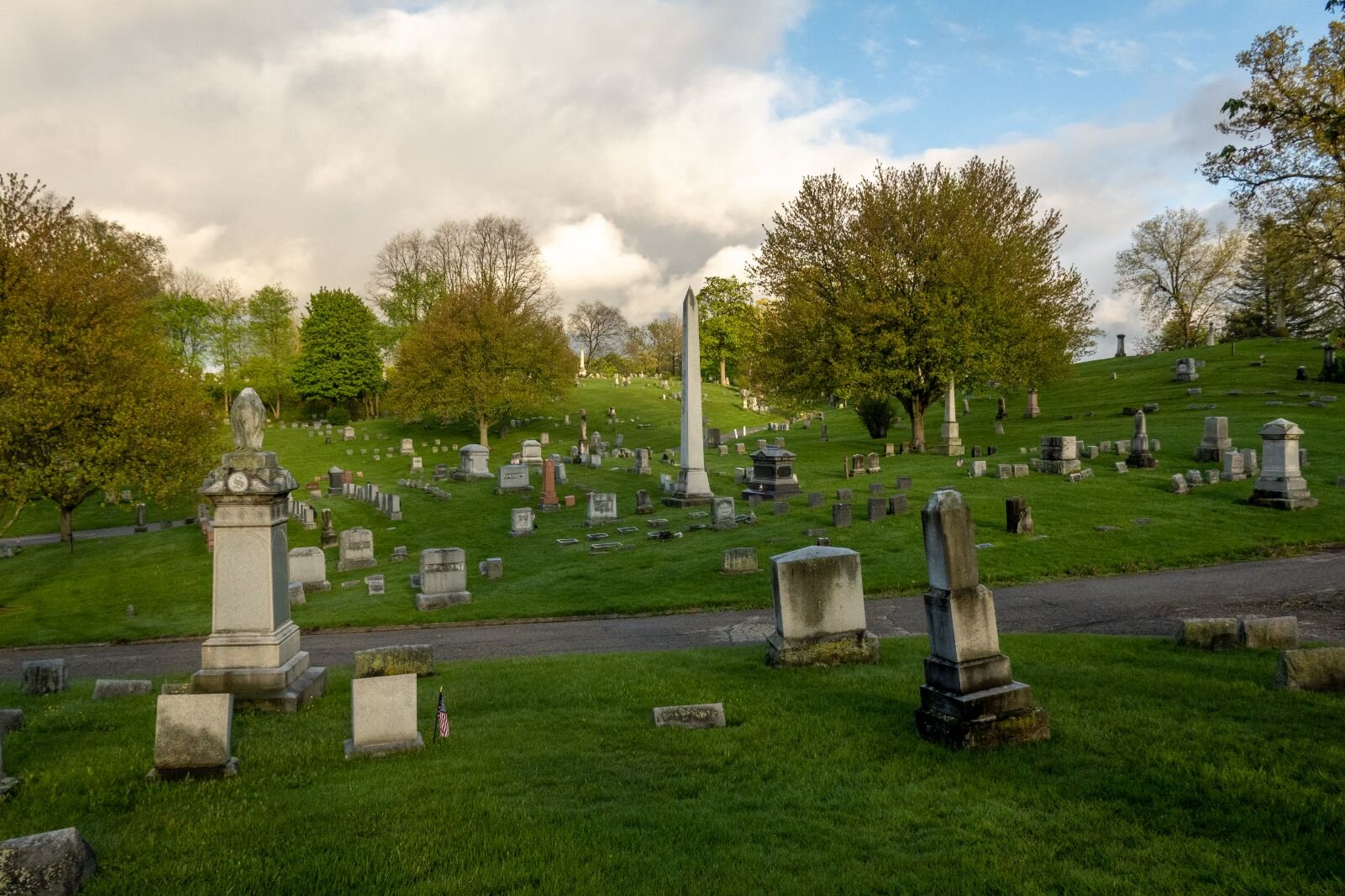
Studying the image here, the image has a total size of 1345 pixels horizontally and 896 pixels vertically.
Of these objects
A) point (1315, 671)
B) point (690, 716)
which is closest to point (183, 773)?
point (690, 716)

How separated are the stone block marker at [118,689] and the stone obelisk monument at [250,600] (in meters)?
1.87

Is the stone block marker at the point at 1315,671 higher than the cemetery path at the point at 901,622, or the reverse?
the stone block marker at the point at 1315,671

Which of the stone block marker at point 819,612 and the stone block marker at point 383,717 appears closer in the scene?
the stone block marker at point 383,717

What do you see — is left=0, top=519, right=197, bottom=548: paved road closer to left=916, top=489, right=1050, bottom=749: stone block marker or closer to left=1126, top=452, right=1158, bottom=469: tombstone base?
left=916, top=489, right=1050, bottom=749: stone block marker

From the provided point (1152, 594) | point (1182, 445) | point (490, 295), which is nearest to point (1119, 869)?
point (1152, 594)

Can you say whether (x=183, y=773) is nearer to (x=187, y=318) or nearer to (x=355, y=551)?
(x=355, y=551)

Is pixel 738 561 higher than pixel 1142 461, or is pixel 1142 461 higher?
pixel 1142 461

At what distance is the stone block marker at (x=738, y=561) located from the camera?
1708 cm

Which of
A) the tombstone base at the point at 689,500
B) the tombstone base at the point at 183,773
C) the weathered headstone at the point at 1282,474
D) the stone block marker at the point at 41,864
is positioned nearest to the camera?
the stone block marker at the point at 41,864

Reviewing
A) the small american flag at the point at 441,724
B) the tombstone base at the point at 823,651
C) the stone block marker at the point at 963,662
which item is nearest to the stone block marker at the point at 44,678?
the small american flag at the point at 441,724

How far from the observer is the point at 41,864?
13.1ft

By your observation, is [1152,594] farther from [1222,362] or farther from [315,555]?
[1222,362]

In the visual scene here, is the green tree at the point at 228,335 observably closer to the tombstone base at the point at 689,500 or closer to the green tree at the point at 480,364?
the green tree at the point at 480,364

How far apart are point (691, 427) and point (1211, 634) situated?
1833 cm
